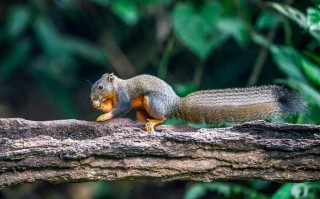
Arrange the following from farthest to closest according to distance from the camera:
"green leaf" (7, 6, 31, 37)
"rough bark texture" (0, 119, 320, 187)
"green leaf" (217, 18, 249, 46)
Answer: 1. "green leaf" (7, 6, 31, 37)
2. "green leaf" (217, 18, 249, 46)
3. "rough bark texture" (0, 119, 320, 187)

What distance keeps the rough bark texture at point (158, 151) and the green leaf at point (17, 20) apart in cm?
433

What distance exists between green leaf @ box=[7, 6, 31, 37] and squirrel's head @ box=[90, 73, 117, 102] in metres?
3.93

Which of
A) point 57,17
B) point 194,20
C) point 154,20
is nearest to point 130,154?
point 194,20

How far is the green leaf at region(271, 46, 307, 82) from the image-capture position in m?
4.79

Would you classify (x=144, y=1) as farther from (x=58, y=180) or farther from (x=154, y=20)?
(x=58, y=180)

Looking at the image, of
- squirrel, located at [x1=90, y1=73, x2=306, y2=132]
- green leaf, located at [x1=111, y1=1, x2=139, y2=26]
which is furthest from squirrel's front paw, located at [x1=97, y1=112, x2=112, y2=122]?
green leaf, located at [x1=111, y1=1, x2=139, y2=26]

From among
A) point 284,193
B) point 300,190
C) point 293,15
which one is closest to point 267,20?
point 293,15

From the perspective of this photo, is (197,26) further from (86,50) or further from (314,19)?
(86,50)

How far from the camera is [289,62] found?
488 centimetres

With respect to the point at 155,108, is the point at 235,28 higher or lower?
higher

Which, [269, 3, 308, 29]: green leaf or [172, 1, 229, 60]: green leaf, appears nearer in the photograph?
[269, 3, 308, 29]: green leaf

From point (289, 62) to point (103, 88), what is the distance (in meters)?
1.51

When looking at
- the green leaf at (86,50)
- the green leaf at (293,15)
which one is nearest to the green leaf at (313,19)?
the green leaf at (293,15)

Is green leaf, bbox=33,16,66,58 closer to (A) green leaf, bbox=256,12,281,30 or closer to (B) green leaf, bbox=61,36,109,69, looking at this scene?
(B) green leaf, bbox=61,36,109,69
